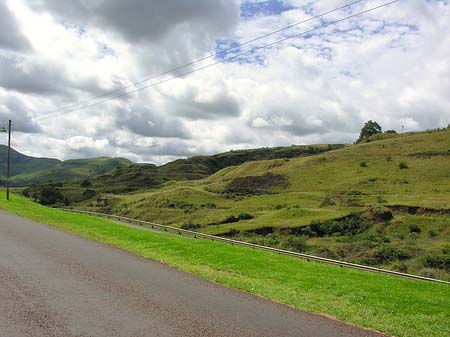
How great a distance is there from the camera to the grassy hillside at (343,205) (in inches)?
1801

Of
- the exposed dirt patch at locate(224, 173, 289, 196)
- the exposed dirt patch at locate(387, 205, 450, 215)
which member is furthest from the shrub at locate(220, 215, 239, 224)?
the exposed dirt patch at locate(224, 173, 289, 196)

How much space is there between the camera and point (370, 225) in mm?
56312

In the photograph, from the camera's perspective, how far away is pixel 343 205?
227 ft

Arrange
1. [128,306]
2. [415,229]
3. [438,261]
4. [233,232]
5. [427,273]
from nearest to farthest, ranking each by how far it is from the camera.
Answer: [128,306] → [427,273] → [438,261] → [415,229] → [233,232]

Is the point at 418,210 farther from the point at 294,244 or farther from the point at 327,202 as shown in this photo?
the point at 294,244

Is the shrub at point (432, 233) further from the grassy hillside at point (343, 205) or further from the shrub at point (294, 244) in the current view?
the shrub at point (294, 244)

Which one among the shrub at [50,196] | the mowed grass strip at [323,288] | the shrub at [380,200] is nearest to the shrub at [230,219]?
the shrub at [380,200]

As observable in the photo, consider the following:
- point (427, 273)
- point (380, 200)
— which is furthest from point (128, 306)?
point (380, 200)

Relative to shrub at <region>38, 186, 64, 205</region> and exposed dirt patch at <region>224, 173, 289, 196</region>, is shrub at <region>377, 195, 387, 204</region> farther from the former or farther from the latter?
shrub at <region>38, 186, 64, 205</region>

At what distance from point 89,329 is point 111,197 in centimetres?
11107

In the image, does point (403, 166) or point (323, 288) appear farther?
point (403, 166)

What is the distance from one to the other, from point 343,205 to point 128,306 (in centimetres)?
6402

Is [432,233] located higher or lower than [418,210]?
lower

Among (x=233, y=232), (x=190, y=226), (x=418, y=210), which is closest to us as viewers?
(x=233, y=232)
